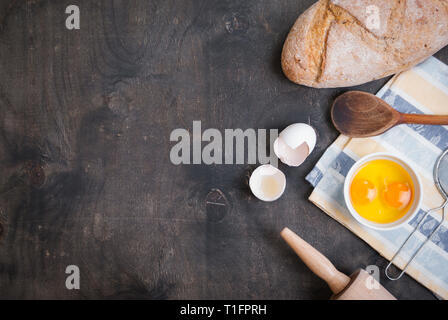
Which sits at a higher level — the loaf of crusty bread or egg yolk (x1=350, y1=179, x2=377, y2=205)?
the loaf of crusty bread

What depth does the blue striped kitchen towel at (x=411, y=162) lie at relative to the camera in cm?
107

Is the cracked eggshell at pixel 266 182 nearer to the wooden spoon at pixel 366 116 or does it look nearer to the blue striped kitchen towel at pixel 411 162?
the blue striped kitchen towel at pixel 411 162

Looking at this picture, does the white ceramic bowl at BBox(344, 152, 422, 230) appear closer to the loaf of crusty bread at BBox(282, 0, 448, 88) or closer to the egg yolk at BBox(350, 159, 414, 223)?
the egg yolk at BBox(350, 159, 414, 223)

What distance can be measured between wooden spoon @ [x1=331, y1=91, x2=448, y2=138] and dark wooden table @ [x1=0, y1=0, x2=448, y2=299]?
48 millimetres

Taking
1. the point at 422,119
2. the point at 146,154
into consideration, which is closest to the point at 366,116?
the point at 422,119

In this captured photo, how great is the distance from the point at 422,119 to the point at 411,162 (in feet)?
0.47

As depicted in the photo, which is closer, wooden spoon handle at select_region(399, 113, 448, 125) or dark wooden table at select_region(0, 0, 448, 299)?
wooden spoon handle at select_region(399, 113, 448, 125)

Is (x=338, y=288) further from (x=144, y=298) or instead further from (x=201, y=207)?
(x=144, y=298)

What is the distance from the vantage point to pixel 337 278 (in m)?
1.04

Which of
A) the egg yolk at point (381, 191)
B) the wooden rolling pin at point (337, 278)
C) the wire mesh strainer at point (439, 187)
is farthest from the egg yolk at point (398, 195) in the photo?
the wooden rolling pin at point (337, 278)

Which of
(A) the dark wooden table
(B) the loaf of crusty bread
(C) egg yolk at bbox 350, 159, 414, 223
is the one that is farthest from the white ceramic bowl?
(B) the loaf of crusty bread

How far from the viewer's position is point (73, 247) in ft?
3.92

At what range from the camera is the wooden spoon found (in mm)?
1048

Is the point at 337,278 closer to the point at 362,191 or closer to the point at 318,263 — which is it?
the point at 318,263
